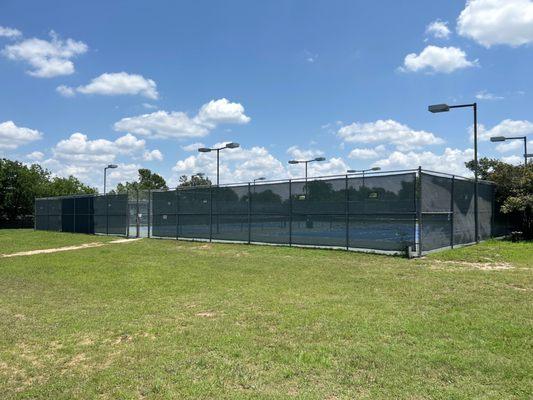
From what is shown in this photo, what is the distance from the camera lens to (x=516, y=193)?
21.0 metres

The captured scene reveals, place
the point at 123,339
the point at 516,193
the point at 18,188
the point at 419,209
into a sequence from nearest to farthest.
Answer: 1. the point at 123,339
2. the point at 419,209
3. the point at 516,193
4. the point at 18,188

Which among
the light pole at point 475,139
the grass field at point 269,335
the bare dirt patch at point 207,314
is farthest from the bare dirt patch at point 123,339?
the light pole at point 475,139

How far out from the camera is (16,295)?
9.18 metres

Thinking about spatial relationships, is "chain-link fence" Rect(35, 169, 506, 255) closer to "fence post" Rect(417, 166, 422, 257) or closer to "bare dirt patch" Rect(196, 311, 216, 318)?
"fence post" Rect(417, 166, 422, 257)

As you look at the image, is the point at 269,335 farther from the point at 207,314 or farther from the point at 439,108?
the point at 439,108

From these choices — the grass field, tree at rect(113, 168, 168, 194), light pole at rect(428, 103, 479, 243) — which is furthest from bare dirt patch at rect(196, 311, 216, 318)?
tree at rect(113, 168, 168, 194)

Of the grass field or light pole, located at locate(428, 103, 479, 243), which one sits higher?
light pole, located at locate(428, 103, 479, 243)

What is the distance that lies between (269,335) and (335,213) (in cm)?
1222

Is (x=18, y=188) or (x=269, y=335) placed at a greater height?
(x=18, y=188)

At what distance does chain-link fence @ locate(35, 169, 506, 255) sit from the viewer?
15.8 metres

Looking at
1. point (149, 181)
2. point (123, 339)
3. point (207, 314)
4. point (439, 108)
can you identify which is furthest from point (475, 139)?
point (149, 181)

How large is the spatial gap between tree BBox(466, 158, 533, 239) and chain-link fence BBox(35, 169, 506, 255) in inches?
24.9

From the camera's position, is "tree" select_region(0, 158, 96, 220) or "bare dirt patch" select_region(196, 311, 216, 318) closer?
"bare dirt patch" select_region(196, 311, 216, 318)

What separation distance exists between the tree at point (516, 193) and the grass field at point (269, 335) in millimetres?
9299
